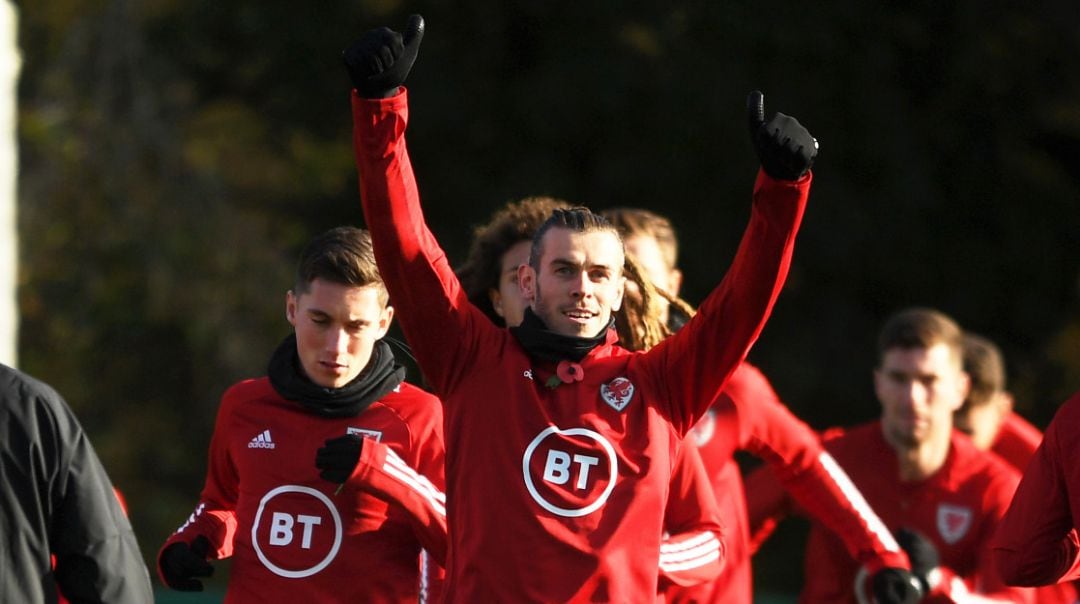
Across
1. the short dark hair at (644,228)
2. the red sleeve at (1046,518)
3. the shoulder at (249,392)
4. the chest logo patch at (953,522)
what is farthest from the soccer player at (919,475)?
the shoulder at (249,392)

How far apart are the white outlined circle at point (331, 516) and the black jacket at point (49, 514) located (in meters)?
0.98

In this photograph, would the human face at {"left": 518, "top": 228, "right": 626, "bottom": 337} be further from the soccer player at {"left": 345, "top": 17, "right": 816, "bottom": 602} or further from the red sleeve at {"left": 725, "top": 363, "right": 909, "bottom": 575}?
the red sleeve at {"left": 725, "top": 363, "right": 909, "bottom": 575}

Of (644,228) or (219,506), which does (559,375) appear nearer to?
(219,506)

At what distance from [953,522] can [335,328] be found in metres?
2.82

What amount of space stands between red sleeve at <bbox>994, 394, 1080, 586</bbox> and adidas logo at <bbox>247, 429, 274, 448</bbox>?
1.87 meters

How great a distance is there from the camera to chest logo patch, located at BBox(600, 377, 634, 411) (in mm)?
4359

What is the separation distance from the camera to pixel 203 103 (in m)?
14.2

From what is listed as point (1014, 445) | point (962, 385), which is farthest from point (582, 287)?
point (1014, 445)

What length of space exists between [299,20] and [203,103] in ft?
3.69

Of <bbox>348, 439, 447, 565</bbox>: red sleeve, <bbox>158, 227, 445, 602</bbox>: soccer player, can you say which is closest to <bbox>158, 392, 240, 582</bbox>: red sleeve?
<bbox>158, 227, 445, 602</bbox>: soccer player

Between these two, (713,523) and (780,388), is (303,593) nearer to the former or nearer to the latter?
(713,523)

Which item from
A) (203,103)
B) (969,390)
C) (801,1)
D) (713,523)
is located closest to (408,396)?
(713,523)

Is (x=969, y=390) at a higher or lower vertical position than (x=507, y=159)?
lower

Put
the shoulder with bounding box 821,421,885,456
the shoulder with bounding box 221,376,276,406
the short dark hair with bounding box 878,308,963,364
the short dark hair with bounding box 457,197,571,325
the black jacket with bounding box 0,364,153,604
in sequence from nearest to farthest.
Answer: the black jacket with bounding box 0,364,153,604 < the shoulder with bounding box 221,376,276,406 < the short dark hair with bounding box 457,197,571,325 < the short dark hair with bounding box 878,308,963,364 < the shoulder with bounding box 821,421,885,456
